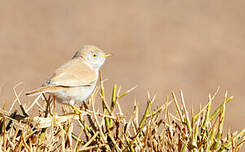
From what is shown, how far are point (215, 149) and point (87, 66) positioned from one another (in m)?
1.93

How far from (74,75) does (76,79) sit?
5 cm

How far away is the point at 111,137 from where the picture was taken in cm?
128

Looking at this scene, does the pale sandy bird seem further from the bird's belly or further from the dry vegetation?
the dry vegetation

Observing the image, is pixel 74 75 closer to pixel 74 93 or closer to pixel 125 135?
pixel 74 93

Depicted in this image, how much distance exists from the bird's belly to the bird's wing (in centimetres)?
4

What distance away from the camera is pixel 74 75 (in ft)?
9.09

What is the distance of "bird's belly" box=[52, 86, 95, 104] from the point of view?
249 cm

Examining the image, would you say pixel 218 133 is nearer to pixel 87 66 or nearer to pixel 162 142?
pixel 162 142

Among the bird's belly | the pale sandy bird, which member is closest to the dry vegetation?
the pale sandy bird

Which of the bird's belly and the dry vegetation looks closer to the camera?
the dry vegetation

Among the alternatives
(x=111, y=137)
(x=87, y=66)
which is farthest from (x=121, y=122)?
(x=87, y=66)

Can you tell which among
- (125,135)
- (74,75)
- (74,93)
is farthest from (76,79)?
(125,135)

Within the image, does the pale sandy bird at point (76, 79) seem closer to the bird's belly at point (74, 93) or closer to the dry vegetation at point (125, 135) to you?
the bird's belly at point (74, 93)

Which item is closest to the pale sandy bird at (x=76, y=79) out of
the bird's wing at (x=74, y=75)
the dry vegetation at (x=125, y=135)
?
the bird's wing at (x=74, y=75)
